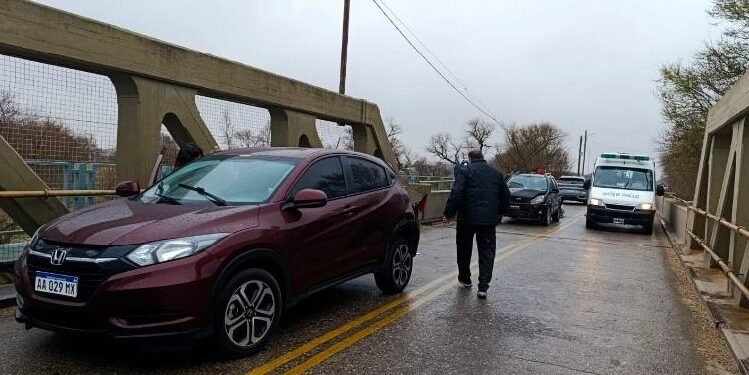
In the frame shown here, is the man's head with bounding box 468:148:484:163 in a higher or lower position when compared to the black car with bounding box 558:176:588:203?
higher

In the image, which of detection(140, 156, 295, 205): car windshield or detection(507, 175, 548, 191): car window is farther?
detection(507, 175, 548, 191): car window

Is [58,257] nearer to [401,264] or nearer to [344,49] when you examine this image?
[401,264]

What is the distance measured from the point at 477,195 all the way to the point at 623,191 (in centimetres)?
1157

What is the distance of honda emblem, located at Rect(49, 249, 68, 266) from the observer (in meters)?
3.90

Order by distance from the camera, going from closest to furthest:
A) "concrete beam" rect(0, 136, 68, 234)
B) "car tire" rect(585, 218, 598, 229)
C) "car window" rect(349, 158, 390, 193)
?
"car window" rect(349, 158, 390, 193)
"concrete beam" rect(0, 136, 68, 234)
"car tire" rect(585, 218, 598, 229)

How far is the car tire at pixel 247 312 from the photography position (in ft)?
13.8

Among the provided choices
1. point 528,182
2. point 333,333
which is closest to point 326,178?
point 333,333

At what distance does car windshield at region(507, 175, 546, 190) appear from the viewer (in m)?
18.7

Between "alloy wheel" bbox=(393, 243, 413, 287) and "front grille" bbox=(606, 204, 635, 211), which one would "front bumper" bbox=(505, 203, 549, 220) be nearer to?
"front grille" bbox=(606, 204, 635, 211)

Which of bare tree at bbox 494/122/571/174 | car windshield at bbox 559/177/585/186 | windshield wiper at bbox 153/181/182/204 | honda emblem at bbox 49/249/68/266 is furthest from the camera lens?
bare tree at bbox 494/122/571/174

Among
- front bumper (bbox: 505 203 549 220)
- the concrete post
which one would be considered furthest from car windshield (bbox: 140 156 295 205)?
front bumper (bbox: 505 203 549 220)

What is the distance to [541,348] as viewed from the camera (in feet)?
16.7

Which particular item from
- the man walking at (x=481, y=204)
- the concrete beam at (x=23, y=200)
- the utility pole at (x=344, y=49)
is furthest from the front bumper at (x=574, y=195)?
the concrete beam at (x=23, y=200)

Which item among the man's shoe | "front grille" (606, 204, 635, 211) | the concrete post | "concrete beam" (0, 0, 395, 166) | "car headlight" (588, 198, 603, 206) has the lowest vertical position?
the man's shoe
